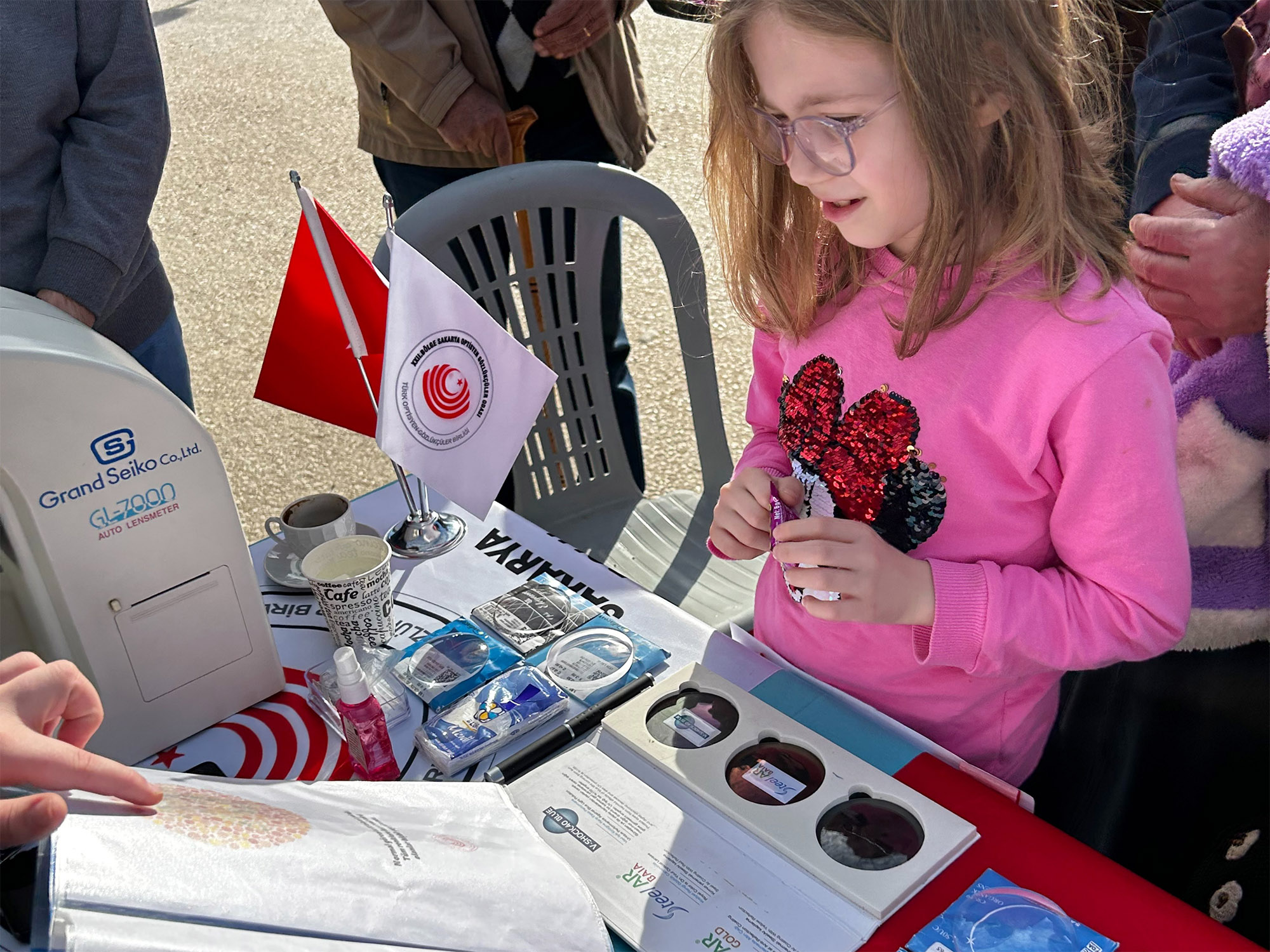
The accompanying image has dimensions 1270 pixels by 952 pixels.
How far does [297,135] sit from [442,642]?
414 cm

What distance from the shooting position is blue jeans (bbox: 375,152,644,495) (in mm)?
1928

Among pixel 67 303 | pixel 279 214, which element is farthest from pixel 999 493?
pixel 279 214

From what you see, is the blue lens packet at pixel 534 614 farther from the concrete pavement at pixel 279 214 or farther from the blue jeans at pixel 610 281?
the concrete pavement at pixel 279 214

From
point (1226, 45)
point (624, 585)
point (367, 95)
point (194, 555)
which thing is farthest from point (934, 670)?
point (367, 95)

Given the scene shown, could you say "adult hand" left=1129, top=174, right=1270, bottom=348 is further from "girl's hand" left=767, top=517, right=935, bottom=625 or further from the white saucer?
the white saucer

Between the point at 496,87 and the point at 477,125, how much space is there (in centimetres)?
11

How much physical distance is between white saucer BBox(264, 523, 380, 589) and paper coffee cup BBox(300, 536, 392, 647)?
0.36 feet

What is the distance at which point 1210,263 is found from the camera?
3.82ft

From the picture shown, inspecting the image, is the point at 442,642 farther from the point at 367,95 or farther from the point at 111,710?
the point at 367,95

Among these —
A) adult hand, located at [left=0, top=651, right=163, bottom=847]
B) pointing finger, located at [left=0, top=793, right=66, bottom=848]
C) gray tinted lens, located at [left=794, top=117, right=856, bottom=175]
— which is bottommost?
adult hand, located at [left=0, top=651, right=163, bottom=847]

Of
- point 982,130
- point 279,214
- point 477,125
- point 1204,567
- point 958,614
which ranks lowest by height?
point 279,214

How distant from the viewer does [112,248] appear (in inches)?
65.1

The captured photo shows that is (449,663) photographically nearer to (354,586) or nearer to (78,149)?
(354,586)

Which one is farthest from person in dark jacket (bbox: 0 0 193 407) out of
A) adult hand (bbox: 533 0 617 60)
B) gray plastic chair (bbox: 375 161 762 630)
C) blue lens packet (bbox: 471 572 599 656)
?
blue lens packet (bbox: 471 572 599 656)
